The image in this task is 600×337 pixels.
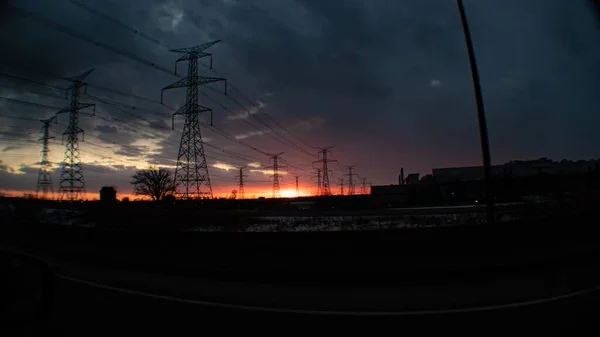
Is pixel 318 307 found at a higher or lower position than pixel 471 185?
lower

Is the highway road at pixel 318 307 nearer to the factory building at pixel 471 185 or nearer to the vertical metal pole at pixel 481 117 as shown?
the vertical metal pole at pixel 481 117

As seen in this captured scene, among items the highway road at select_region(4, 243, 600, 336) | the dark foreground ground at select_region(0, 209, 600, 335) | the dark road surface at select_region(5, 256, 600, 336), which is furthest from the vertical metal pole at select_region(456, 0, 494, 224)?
the dark road surface at select_region(5, 256, 600, 336)

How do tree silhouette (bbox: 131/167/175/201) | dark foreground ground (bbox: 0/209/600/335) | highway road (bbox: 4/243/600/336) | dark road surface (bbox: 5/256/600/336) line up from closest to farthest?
dark road surface (bbox: 5/256/600/336)
highway road (bbox: 4/243/600/336)
dark foreground ground (bbox: 0/209/600/335)
tree silhouette (bbox: 131/167/175/201)

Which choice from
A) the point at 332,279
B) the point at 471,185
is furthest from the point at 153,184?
the point at 471,185

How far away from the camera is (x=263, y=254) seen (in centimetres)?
1175

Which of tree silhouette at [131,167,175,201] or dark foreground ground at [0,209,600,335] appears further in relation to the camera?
tree silhouette at [131,167,175,201]

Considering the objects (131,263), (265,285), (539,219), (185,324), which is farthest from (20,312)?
(539,219)

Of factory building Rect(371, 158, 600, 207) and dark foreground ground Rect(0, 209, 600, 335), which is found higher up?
factory building Rect(371, 158, 600, 207)

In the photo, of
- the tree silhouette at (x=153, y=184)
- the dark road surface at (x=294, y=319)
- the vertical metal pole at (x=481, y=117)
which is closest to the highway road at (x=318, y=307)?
the dark road surface at (x=294, y=319)

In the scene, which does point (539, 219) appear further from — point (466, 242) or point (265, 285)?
point (265, 285)

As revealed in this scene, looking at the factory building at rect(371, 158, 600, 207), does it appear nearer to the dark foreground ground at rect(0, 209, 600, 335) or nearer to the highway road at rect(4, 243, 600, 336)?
the dark foreground ground at rect(0, 209, 600, 335)

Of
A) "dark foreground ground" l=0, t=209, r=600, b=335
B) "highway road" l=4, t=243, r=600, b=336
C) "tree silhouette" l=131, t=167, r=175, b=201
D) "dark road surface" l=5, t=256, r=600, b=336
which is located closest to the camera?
"dark road surface" l=5, t=256, r=600, b=336

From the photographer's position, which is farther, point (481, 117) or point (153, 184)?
point (153, 184)

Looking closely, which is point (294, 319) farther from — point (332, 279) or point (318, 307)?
point (332, 279)
